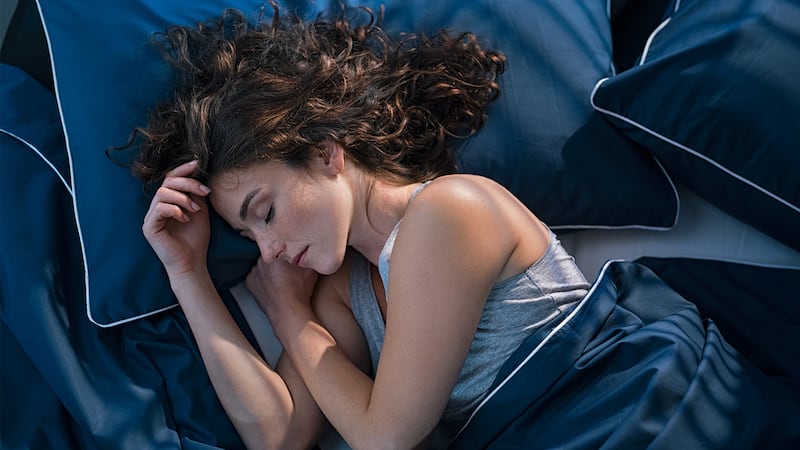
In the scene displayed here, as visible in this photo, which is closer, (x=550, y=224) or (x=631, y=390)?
(x=631, y=390)

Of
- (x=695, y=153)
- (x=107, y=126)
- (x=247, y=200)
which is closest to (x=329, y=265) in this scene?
(x=247, y=200)

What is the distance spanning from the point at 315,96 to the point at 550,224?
466 mm

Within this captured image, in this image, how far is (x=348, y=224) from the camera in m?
1.30

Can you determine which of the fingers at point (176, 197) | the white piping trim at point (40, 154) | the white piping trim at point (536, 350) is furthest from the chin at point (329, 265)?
the white piping trim at point (40, 154)

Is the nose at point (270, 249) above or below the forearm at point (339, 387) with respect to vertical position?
above

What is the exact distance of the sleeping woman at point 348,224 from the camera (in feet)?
3.96

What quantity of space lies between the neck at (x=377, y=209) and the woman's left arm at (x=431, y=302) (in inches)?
4.7

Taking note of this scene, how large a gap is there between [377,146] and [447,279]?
0.87 ft

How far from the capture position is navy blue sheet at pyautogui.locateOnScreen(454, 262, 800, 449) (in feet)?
3.78

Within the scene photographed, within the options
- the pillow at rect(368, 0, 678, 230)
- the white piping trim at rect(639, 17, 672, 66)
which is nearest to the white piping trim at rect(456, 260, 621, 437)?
the pillow at rect(368, 0, 678, 230)

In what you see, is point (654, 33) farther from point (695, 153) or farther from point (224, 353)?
point (224, 353)

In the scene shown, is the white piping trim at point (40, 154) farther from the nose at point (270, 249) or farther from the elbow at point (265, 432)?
the elbow at point (265, 432)

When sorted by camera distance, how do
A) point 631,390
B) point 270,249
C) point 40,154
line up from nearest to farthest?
point 631,390 < point 270,249 < point 40,154

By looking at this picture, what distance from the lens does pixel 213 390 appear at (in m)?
1.35
